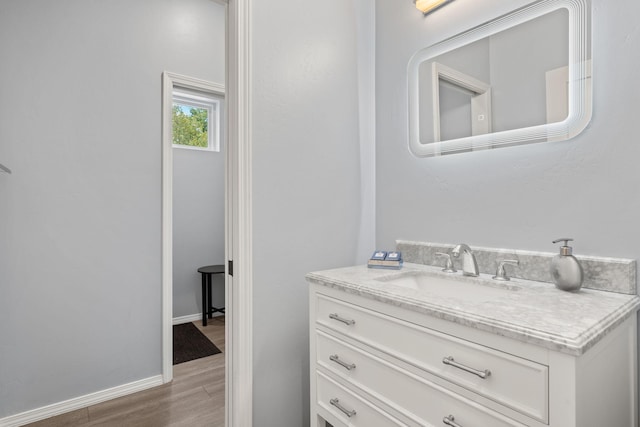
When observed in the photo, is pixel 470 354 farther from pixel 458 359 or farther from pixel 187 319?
pixel 187 319

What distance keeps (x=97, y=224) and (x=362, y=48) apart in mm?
1926

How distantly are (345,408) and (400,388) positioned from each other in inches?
11.6

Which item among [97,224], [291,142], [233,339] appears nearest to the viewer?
[233,339]

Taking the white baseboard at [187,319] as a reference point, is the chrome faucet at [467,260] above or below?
above

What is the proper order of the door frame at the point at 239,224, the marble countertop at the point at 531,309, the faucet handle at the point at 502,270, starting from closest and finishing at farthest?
1. the marble countertop at the point at 531,309
2. the faucet handle at the point at 502,270
3. the door frame at the point at 239,224

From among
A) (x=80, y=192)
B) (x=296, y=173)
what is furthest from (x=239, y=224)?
(x=80, y=192)

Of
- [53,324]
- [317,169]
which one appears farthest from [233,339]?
[53,324]

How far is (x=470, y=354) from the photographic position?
0.82 m

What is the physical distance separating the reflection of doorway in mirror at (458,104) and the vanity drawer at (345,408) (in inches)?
45.2

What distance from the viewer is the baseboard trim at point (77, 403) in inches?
72.2

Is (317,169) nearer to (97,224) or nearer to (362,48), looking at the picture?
(362,48)

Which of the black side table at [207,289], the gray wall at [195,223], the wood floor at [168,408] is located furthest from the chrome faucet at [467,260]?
the gray wall at [195,223]

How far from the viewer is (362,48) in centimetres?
183

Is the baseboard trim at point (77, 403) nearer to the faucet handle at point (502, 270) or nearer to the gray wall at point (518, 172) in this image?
the gray wall at point (518, 172)
